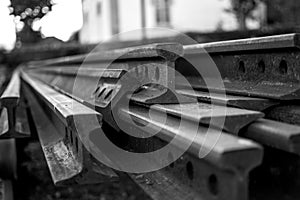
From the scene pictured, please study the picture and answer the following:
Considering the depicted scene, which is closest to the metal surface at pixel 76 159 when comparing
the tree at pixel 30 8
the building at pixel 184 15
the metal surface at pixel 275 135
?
the metal surface at pixel 275 135

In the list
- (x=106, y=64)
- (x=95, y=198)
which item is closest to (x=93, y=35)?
(x=95, y=198)

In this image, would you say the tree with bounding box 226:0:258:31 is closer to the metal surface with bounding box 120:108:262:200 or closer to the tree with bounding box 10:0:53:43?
the tree with bounding box 10:0:53:43

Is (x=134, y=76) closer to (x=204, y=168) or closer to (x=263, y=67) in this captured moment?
(x=263, y=67)

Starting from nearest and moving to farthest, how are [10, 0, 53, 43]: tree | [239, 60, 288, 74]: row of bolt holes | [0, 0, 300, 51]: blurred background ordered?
[239, 60, 288, 74]: row of bolt holes → [10, 0, 53, 43]: tree → [0, 0, 300, 51]: blurred background

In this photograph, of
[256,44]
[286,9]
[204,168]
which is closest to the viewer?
[204,168]

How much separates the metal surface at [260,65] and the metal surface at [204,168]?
0.37 m

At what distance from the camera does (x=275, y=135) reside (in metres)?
1.09

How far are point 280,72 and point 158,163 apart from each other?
1.47 feet

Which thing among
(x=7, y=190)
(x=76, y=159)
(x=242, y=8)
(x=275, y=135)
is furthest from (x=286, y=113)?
(x=242, y=8)

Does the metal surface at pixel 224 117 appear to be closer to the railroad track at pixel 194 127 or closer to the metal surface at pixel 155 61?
the railroad track at pixel 194 127

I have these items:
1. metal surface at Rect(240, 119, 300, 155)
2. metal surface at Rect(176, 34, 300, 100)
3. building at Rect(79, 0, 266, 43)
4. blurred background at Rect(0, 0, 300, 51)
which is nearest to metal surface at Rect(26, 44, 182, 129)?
metal surface at Rect(176, 34, 300, 100)

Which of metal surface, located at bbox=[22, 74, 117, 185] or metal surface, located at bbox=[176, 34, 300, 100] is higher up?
metal surface, located at bbox=[176, 34, 300, 100]

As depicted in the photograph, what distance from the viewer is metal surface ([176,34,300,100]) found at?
1.42 m

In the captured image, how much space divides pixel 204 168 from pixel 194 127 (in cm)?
11
